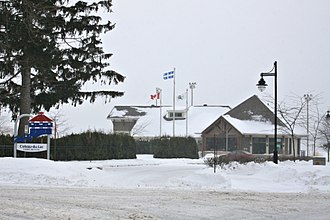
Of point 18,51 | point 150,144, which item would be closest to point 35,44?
point 18,51

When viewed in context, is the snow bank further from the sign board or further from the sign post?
the sign board

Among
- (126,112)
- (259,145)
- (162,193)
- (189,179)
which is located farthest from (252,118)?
(162,193)

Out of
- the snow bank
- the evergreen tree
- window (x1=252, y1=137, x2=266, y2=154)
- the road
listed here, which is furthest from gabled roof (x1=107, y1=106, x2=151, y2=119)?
the road

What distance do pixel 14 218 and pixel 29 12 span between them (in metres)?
20.3

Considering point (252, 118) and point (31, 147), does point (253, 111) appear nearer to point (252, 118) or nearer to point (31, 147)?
point (252, 118)

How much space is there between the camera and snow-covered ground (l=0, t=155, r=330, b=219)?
1294 centimetres

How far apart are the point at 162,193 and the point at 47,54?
1530 cm

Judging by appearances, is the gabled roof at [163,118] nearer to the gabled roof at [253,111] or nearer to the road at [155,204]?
the gabled roof at [253,111]

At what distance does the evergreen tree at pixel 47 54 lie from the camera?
30.0 m

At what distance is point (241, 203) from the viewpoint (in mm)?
15297

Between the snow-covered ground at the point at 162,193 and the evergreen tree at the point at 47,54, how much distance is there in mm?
8238

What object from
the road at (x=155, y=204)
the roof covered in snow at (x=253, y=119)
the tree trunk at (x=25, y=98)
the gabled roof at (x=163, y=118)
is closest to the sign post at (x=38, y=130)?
the tree trunk at (x=25, y=98)

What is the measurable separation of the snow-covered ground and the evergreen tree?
8238mm

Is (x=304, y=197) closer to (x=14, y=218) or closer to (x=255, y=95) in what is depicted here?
(x=14, y=218)
